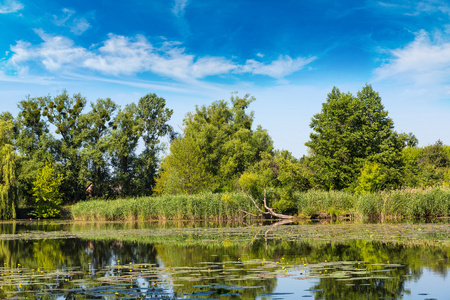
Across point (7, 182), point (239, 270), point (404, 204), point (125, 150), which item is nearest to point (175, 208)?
point (404, 204)

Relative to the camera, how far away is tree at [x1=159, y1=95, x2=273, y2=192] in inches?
2248

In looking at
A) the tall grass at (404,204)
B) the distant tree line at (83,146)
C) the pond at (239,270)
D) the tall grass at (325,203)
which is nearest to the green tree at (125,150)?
the distant tree line at (83,146)

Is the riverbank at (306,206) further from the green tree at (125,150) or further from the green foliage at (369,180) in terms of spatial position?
the green tree at (125,150)

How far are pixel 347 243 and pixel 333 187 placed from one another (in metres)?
34.9

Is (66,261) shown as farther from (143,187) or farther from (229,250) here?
(143,187)

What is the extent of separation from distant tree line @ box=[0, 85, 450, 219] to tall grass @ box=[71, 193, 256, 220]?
8.37 feet

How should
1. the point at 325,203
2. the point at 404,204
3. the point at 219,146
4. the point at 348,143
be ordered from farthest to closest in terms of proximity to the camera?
1. the point at 219,146
2. the point at 348,143
3. the point at 325,203
4. the point at 404,204

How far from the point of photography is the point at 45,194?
61.5 m

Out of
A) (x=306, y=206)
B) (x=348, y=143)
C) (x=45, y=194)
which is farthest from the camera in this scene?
(x=45, y=194)

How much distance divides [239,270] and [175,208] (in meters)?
→ 30.8

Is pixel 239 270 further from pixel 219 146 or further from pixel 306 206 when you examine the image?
pixel 219 146

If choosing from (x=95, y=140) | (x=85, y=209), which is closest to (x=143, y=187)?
(x=95, y=140)

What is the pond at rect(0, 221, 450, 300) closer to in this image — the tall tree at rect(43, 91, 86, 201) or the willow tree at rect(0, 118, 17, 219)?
the willow tree at rect(0, 118, 17, 219)

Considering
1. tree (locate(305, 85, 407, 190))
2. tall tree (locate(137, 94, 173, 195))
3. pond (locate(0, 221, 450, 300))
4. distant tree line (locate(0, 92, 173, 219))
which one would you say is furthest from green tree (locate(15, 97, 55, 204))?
pond (locate(0, 221, 450, 300))
